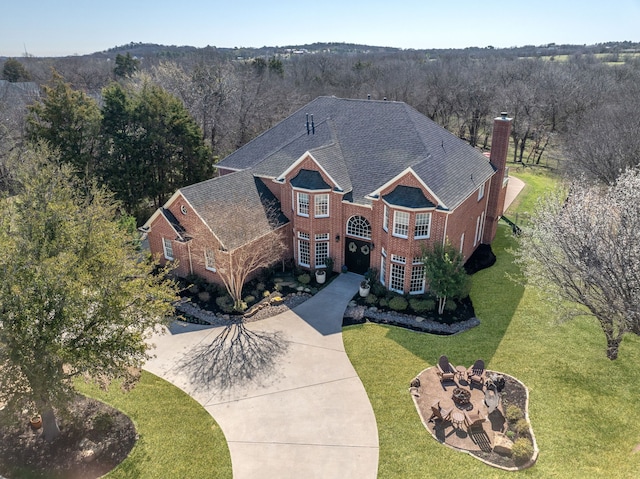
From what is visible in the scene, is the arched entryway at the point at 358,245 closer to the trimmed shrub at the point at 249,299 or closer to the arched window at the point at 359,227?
the arched window at the point at 359,227

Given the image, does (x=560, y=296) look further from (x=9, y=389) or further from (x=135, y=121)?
(x=135, y=121)

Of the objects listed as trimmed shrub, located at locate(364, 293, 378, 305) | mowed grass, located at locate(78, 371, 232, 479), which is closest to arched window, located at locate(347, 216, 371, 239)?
trimmed shrub, located at locate(364, 293, 378, 305)

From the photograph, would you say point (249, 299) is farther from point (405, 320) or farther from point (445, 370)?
point (445, 370)

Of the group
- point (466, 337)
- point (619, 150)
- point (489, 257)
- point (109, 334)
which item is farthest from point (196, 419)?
point (619, 150)

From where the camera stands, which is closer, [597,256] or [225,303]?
[597,256]

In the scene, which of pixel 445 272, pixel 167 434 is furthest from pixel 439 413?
pixel 167 434

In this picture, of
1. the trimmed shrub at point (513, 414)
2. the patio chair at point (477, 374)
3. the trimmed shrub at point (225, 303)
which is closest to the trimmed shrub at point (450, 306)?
the patio chair at point (477, 374)
